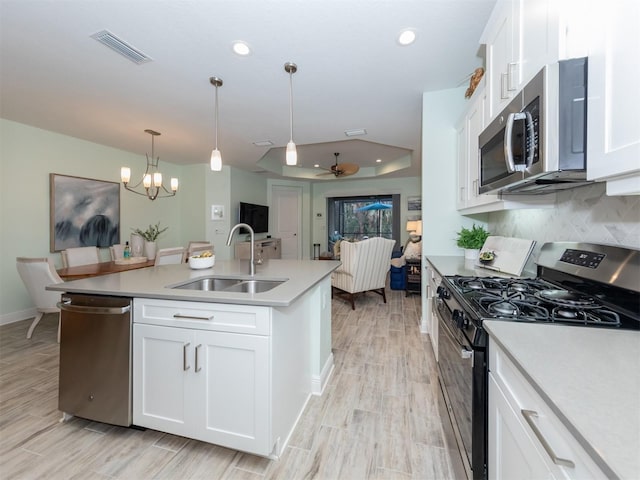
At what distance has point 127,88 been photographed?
2.74m

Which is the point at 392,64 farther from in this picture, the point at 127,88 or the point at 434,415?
the point at 434,415

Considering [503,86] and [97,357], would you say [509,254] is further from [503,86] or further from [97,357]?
[97,357]

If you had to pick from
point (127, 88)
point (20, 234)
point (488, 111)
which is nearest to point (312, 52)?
point (488, 111)

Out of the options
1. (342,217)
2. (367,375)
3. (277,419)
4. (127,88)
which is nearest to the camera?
(277,419)

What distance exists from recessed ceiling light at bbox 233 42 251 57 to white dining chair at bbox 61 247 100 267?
3.30 meters

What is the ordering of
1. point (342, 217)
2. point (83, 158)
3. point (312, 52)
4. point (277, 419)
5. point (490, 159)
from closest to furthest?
point (277, 419) < point (490, 159) < point (312, 52) < point (83, 158) < point (342, 217)

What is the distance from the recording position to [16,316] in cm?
→ 367

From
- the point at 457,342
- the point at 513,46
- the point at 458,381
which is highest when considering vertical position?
the point at 513,46

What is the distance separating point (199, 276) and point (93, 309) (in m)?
0.60

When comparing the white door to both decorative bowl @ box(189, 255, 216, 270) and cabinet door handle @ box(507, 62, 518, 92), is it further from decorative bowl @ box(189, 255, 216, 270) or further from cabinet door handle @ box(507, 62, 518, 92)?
cabinet door handle @ box(507, 62, 518, 92)

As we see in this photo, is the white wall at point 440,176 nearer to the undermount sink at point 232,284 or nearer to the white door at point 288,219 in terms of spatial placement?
the undermount sink at point 232,284

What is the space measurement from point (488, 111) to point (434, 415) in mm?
2005

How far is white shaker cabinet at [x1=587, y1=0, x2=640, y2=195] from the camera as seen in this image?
74cm

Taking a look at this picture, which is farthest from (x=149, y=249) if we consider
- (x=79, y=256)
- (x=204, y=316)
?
(x=204, y=316)
